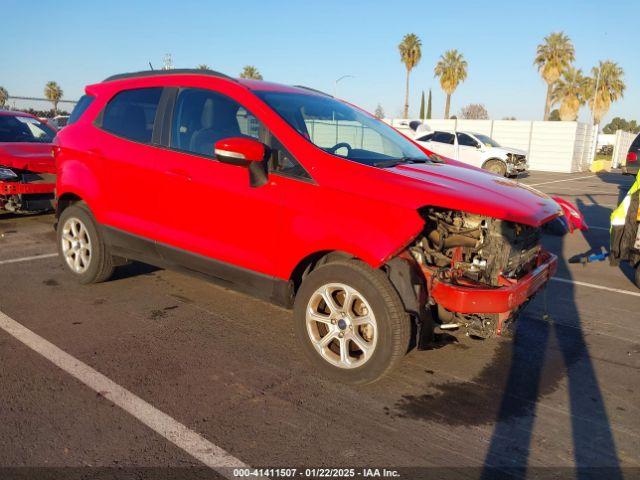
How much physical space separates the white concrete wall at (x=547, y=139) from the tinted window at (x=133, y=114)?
82.6ft

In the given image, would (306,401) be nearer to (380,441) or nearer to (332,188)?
(380,441)

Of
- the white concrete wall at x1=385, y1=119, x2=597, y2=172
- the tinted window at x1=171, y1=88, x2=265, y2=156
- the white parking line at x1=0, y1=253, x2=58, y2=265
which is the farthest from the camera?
the white concrete wall at x1=385, y1=119, x2=597, y2=172

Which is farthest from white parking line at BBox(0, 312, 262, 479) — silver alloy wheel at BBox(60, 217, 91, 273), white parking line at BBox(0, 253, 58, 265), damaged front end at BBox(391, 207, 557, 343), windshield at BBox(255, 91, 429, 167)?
white parking line at BBox(0, 253, 58, 265)

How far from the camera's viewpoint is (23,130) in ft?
30.2

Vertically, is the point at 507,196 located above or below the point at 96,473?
above

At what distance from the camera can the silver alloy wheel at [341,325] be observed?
133 inches

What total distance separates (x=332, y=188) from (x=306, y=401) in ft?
4.33

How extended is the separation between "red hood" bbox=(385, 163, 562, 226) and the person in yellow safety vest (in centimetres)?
253

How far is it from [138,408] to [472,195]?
7.66 feet

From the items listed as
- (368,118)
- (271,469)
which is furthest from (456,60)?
(271,469)

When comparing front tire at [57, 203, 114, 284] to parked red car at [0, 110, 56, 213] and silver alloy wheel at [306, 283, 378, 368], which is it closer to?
silver alloy wheel at [306, 283, 378, 368]

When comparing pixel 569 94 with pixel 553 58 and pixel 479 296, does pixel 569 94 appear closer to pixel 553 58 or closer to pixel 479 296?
pixel 553 58

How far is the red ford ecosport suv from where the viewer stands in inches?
129

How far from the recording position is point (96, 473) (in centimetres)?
256
